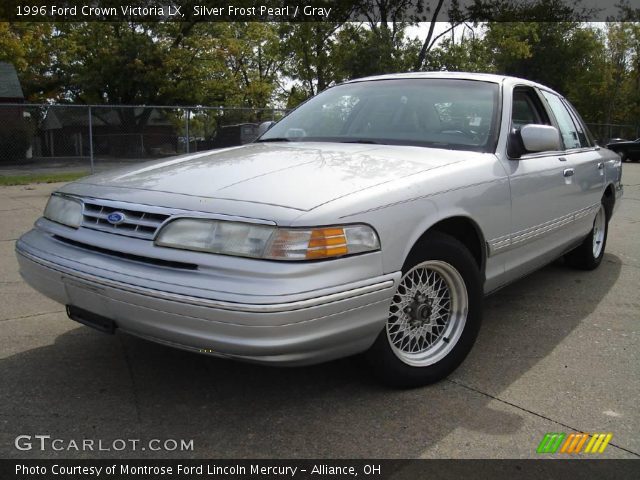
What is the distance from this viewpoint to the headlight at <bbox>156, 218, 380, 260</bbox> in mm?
2398

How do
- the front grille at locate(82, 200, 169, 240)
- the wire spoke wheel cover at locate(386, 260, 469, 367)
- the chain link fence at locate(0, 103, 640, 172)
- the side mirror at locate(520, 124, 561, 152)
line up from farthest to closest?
the chain link fence at locate(0, 103, 640, 172) → the side mirror at locate(520, 124, 561, 152) → the wire spoke wheel cover at locate(386, 260, 469, 367) → the front grille at locate(82, 200, 169, 240)

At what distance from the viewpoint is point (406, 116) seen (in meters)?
3.85

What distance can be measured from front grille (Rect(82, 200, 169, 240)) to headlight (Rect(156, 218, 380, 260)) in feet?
0.27

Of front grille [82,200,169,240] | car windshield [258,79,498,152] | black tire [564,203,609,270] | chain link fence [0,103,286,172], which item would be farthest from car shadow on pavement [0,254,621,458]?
chain link fence [0,103,286,172]

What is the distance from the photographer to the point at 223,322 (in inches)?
92.2

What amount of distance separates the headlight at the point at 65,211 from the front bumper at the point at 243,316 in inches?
9.6

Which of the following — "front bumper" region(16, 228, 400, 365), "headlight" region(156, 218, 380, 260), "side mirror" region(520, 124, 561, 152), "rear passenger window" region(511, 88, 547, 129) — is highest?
"rear passenger window" region(511, 88, 547, 129)

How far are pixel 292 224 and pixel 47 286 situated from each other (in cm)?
132

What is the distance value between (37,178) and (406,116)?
13.2 meters

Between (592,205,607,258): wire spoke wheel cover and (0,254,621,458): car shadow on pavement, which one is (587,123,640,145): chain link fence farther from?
(0,254,621,458): car shadow on pavement

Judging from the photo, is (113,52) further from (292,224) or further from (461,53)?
(292,224)

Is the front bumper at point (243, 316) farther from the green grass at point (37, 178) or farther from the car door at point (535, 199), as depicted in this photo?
the green grass at point (37, 178)

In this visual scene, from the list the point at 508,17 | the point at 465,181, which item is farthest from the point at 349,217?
the point at 508,17

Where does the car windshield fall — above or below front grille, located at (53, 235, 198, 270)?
above
